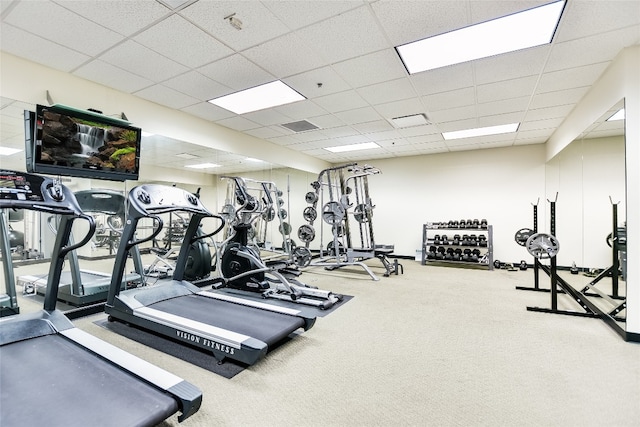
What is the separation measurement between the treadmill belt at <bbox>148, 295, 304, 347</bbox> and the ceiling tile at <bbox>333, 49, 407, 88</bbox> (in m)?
2.75

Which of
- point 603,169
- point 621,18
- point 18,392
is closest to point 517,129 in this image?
point 603,169

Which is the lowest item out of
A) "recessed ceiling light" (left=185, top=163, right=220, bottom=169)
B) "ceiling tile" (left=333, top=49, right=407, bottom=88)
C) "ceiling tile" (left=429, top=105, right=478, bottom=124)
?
"recessed ceiling light" (left=185, top=163, right=220, bottom=169)

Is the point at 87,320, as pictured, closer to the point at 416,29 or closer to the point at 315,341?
the point at 315,341

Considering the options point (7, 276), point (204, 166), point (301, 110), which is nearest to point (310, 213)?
point (204, 166)

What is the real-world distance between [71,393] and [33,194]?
4.53 ft

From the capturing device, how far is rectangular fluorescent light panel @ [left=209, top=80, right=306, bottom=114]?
13.0 feet

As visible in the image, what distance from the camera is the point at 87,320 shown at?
318 cm

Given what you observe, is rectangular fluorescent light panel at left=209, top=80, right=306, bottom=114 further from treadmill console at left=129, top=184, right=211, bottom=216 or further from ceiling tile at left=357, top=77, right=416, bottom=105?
treadmill console at left=129, top=184, right=211, bottom=216

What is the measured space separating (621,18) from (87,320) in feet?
18.9

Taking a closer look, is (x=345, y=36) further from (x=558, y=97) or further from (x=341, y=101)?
(x=558, y=97)

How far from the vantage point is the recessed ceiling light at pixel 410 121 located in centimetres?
503

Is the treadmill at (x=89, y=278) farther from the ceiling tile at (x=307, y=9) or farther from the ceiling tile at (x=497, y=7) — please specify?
the ceiling tile at (x=497, y=7)

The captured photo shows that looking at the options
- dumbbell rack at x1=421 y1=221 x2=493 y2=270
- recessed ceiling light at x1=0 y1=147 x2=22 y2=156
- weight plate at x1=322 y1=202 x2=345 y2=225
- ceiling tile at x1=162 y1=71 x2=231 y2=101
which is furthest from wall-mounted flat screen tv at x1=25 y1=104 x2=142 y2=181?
dumbbell rack at x1=421 y1=221 x2=493 y2=270

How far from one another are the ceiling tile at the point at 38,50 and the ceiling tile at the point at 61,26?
104 mm
